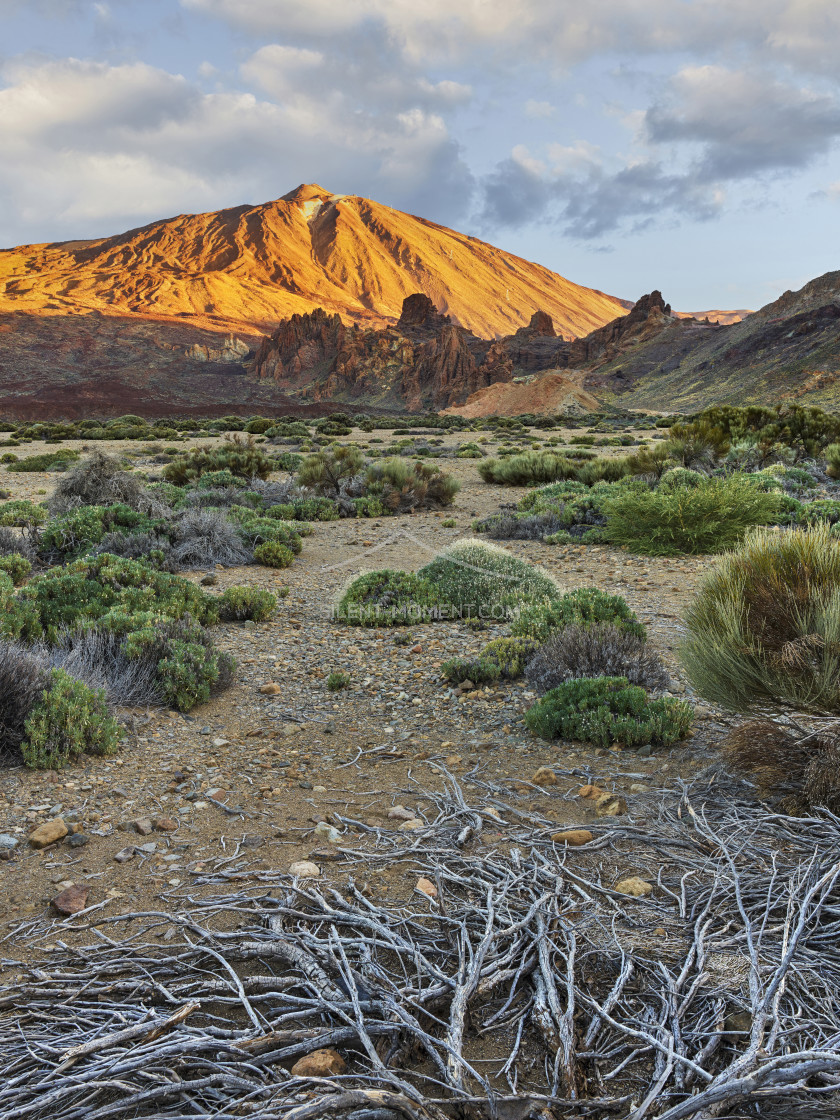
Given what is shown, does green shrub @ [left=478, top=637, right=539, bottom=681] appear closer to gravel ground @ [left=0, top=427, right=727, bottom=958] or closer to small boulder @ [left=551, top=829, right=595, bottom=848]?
gravel ground @ [left=0, top=427, right=727, bottom=958]

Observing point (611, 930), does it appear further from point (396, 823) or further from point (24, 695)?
point (24, 695)

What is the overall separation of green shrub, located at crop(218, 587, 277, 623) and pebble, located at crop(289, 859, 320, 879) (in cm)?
452

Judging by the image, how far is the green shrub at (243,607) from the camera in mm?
7387

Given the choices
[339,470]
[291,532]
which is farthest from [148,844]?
[339,470]

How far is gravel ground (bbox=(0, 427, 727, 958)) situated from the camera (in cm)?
309

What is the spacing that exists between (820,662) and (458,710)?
2440 mm

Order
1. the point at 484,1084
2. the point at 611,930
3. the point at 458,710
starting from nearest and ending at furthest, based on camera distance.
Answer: the point at 484,1084
the point at 611,930
the point at 458,710

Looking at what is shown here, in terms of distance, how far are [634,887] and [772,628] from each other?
1.69 metres

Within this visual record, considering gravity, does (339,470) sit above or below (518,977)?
above

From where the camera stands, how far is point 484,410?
59.3 m

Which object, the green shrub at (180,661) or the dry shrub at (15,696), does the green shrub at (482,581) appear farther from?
the dry shrub at (15,696)

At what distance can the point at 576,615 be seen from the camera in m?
5.93

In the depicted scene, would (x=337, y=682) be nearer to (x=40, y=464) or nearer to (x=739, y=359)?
(x=40, y=464)

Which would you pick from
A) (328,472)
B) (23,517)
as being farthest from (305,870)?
(328,472)
